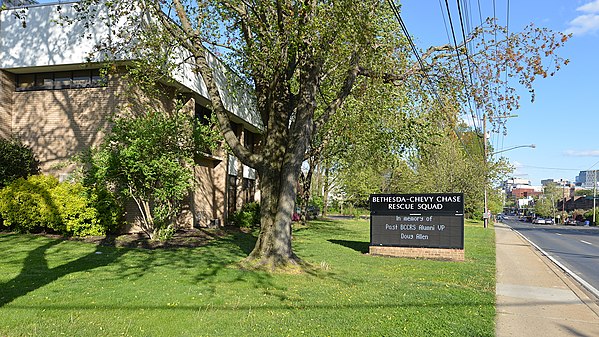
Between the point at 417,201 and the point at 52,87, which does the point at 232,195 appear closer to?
the point at 52,87

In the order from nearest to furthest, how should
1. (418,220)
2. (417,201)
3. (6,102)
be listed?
1. (418,220)
2. (417,201)
3. (6,102)

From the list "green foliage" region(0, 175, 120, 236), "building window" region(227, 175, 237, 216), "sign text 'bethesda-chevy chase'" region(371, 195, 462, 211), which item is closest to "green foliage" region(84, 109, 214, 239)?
"green foliage" region(0, 175, 120, 236)

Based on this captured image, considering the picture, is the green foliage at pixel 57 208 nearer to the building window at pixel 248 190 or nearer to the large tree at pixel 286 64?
the large tree at pixel 286 64

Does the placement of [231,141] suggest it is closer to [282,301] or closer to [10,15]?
[282,301]

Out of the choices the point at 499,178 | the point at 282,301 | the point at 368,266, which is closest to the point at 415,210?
the point at 368,266

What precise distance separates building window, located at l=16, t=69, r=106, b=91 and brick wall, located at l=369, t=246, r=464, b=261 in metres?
11.1

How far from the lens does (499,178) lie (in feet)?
146

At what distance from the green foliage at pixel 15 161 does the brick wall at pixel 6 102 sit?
0.52 metres

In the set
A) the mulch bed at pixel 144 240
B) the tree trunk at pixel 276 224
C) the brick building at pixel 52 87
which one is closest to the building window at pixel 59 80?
the brick building at pixel 52 87

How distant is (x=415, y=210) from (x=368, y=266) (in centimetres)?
329

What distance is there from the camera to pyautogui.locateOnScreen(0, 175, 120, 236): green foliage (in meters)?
14.5

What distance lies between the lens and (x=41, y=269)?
9547mm

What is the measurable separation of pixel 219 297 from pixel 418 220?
8.47m

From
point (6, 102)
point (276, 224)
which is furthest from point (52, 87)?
point (276, 224)
